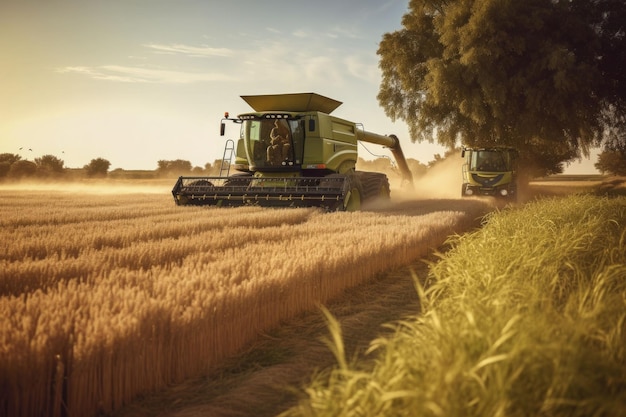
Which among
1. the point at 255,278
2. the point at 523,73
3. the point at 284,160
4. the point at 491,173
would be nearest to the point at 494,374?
the point at 255,278

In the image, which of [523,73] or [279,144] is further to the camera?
[523,73]

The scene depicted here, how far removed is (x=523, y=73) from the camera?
21.5 meters

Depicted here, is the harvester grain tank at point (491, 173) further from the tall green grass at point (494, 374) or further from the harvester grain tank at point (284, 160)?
the tall green grass at point (494, 374)

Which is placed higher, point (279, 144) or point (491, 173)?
point (279, 144)

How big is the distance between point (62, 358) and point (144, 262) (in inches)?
111

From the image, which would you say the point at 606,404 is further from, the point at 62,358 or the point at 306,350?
Result: the point at 62,358

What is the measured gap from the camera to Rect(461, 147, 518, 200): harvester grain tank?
19.6m

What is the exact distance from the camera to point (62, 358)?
8.55 ft

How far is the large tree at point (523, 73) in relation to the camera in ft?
67.8

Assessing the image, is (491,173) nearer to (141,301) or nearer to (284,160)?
(284,160)

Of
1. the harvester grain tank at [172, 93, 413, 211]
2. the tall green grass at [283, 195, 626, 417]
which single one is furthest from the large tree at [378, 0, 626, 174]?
the tall green grass at [283, 195, 626, 417]

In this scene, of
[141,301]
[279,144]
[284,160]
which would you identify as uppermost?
[279,144]

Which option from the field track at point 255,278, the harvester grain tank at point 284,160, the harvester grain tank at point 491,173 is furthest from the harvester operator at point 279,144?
the harvester grain tank at point 491,173

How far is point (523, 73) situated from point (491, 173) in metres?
5.46
